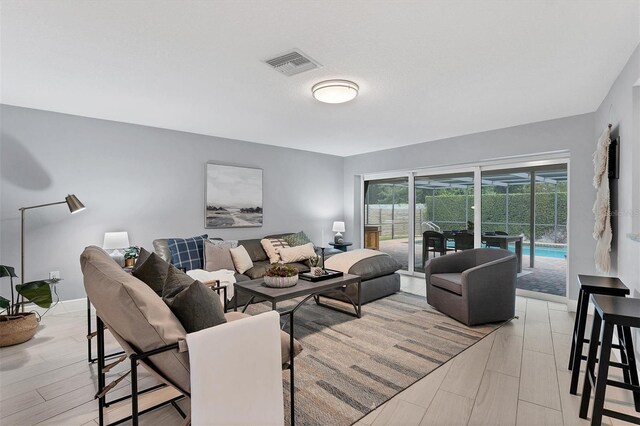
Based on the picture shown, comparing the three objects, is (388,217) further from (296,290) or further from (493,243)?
(296,290)

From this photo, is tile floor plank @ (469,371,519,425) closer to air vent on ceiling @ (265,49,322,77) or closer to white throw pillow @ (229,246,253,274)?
air vent on ceiling @ (265,49,322,77)

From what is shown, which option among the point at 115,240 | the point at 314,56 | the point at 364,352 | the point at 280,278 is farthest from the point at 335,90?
the point at 115,240

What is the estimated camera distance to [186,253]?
4266 mm

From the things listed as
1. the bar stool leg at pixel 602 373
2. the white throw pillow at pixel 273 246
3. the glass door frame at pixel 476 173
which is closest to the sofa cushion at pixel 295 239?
the white throw pillow at pixel 273 246

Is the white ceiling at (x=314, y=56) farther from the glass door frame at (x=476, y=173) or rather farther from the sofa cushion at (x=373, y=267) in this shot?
the sofa cushion at (x=373, y=267)

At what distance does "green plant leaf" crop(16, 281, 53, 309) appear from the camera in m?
3.11

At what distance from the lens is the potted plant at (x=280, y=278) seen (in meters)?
3.17

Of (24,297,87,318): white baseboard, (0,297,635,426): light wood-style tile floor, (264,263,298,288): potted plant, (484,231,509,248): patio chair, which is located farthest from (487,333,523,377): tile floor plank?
(24,297,87,318): white baseboard

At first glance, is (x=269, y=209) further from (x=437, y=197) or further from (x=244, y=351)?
(x=244, y=351)

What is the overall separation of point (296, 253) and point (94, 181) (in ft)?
9.56

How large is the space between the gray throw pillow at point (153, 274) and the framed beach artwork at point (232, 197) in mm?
2999

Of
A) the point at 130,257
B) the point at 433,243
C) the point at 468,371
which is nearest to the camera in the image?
the point at 468,371

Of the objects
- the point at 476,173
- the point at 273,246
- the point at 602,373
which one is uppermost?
the point at 476,173

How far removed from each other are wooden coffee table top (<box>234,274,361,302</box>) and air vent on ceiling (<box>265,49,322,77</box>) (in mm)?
1984
